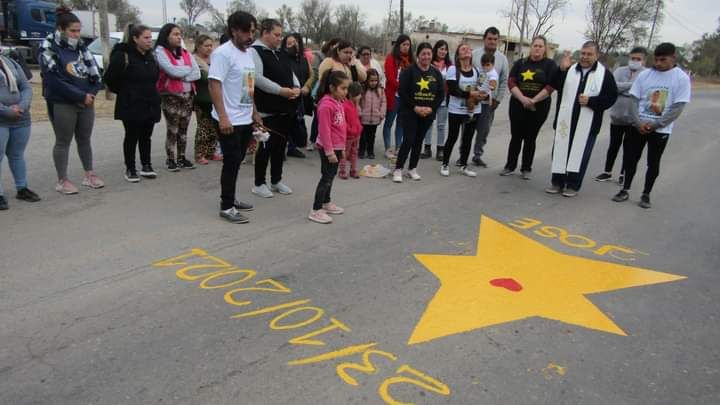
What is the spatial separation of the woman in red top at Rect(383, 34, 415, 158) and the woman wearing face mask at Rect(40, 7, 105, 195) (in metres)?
4.42

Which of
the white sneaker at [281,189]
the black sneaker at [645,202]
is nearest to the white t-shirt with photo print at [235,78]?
the white sneaker at [281,189]

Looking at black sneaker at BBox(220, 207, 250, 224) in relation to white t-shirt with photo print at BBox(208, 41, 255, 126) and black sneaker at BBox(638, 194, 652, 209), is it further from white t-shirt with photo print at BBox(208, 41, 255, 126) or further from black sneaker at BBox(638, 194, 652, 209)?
black sneaker at BBox(638, 194, 652, 209)

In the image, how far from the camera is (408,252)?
472cm

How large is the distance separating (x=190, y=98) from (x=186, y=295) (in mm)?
4100

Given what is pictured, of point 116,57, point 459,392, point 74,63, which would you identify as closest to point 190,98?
point 116,57

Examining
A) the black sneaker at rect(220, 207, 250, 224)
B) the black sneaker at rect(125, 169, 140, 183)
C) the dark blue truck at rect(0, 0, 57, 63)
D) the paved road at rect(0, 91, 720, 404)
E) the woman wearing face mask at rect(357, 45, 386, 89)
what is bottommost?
the paved road at rect(0, 91, 720, 404)

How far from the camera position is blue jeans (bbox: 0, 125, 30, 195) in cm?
534

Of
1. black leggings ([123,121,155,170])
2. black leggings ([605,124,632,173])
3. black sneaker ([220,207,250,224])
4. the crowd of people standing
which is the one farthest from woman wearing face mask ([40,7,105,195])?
black leggings ([605,124,632,173])

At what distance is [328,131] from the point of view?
17.7 ft

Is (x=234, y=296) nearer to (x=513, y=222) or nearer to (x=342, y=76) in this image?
(x=342, y=76)

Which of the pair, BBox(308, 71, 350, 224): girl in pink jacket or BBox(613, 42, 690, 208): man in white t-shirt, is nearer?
BBox(308, 71, 350, 224): girl in pink jacket

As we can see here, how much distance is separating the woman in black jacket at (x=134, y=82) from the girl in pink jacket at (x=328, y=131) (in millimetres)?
2198

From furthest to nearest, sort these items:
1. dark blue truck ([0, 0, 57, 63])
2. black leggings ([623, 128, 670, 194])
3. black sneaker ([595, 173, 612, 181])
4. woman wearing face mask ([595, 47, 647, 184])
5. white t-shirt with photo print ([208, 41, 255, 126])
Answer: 1. dark blue truck ([0, 0, 57, 63])
2. black sneaker ([595, 173, 612, 181])
3. woman wearing face mask ([595, 47, 647, 184])
4. black leggings ([623, 128, 670, 194])
5. white t-shirt with photo print ([208, 41, 255, 126])

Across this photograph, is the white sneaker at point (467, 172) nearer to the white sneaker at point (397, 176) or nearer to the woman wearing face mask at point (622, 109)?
the white sneaker at point (397, 176)
